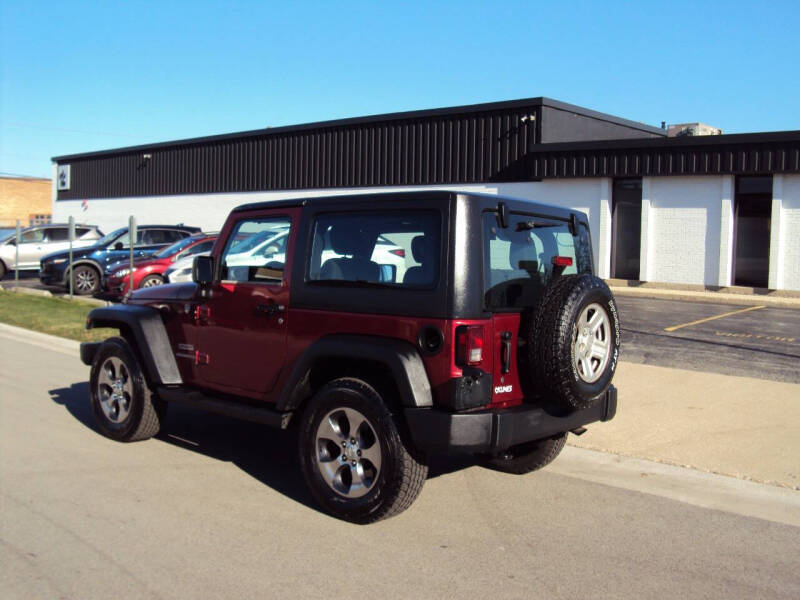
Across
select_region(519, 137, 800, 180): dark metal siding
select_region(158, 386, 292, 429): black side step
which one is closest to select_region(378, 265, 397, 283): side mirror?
select_region(158, 386, 292, 429): black side step

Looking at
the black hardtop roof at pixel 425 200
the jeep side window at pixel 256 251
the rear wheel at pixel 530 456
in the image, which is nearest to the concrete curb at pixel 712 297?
the rear wheel at pixel 530 456

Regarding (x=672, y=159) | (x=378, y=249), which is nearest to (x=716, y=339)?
(x=378, y=249)

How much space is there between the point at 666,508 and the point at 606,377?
1.02 m

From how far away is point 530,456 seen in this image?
5.97 metres

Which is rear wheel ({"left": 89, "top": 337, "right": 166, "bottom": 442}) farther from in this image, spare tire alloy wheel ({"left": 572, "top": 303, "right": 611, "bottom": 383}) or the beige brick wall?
the beige brick wall

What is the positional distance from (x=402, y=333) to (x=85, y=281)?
17.8 metres

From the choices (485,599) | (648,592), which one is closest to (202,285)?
(485,599)

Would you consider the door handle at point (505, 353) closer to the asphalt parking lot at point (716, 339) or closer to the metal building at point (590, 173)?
the asphalt parking lot at point (716, 339)

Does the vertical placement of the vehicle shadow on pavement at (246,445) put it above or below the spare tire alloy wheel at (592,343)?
below

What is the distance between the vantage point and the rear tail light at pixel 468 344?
4.54m

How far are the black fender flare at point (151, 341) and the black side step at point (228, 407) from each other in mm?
123

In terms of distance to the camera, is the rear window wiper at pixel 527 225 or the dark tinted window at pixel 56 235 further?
the dark tinted window at pixel 56 235

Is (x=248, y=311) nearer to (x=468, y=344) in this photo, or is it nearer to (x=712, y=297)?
(x=468, y=344)

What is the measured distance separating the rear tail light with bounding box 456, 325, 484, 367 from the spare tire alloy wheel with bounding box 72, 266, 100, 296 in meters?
18.0
